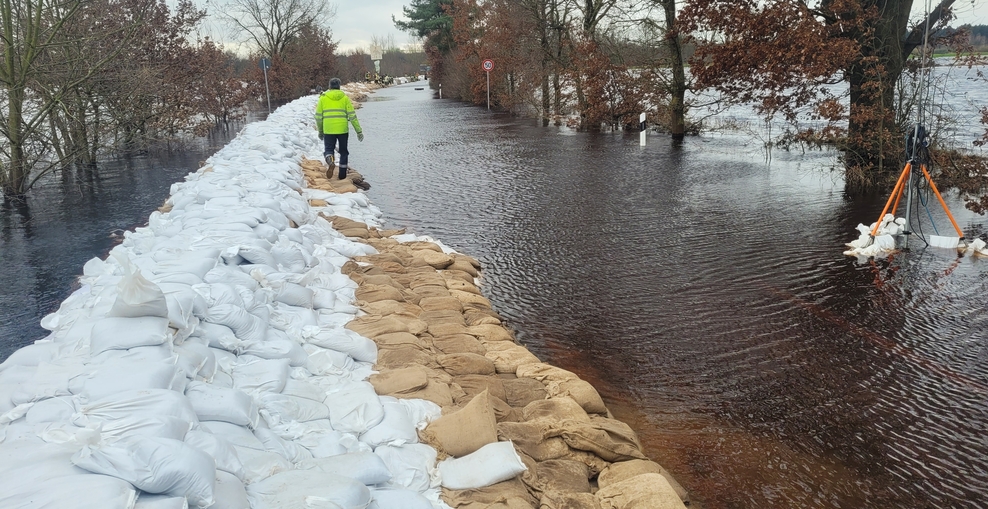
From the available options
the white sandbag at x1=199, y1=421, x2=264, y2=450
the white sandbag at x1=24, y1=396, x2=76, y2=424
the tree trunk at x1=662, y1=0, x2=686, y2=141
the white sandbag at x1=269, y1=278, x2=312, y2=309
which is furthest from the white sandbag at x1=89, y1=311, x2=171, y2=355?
the tree trunk at x1=662, y1=0, x2=686, y2=141

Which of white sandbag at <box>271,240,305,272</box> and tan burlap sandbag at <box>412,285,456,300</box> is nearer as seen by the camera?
white sandbag at <box>271,240,305,272</box>

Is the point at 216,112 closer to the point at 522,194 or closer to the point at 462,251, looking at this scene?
the point at 522,194

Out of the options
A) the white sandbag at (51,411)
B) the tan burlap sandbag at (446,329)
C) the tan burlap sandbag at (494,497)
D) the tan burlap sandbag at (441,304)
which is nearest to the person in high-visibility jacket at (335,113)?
the tan burlap sandbag at (441,304)

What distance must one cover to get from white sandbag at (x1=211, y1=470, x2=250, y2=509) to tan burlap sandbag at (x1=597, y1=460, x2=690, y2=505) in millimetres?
1621

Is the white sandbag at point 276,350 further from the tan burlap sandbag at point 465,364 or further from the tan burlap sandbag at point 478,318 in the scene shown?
the tan burlap sandbag at point 478,318

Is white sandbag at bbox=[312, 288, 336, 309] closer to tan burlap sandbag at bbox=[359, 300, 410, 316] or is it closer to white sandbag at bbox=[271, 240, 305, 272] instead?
tan burlap sandbag at bbox=[359, 300, 410, 316]

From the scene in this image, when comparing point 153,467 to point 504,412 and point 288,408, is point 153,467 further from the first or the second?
point 504,412

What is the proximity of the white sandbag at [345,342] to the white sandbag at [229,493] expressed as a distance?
5.60 feet

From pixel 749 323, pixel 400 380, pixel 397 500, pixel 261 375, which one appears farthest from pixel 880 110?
pixel 397 500

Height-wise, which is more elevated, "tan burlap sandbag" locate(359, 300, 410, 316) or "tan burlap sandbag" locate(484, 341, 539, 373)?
"tan burlap sandbag" locate(359, 300, 410, 316)

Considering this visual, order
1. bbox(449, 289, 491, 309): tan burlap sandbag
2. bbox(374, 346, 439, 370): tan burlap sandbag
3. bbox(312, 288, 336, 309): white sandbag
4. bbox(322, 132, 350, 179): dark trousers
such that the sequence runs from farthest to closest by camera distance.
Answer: bbox(322, 132, 350, 179): dark trousers → bbox(449, 289, 491, 309): tan burlap sandbag → bbox(312, 288, 336, 309): white sandbag → bbox(374, 346, 439, 370): tan burlap sandbag

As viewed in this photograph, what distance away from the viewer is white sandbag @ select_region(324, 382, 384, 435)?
3459mm

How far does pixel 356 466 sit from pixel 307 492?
0.37 m

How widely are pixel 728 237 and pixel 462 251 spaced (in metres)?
3.06
